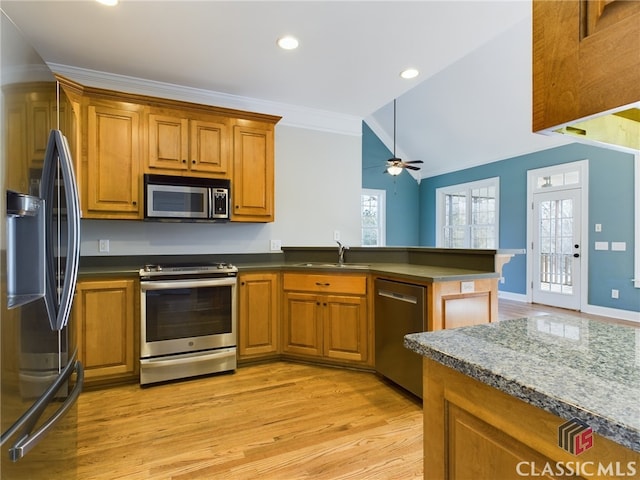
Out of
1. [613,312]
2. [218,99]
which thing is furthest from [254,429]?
[613,312]

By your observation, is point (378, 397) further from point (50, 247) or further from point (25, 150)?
point (25, 150)

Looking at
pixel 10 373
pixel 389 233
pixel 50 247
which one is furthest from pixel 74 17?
pixel 389 233

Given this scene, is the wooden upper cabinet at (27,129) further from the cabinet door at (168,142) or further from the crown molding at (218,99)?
the crown molding at (218,99)

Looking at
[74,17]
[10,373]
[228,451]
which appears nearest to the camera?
[10,373]

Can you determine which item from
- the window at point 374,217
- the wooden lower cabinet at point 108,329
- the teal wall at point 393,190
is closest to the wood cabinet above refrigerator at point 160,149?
the wooden lower cabinet at point 108,329

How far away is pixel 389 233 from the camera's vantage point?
26.8ft

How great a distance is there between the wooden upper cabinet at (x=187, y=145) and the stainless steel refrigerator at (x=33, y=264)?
1.71m

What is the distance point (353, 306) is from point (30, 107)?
2.44 m

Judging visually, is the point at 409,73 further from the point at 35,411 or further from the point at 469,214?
the point at 469,214

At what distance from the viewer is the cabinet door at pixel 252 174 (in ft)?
10.7

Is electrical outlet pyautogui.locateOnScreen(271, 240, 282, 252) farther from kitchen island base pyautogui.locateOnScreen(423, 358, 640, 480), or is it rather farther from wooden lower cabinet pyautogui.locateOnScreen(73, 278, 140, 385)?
kitchen island base pyautogui.locateOnScreen(423, 358, 640, 480)

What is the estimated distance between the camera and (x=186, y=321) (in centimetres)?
281

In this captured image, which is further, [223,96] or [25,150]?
[223,96]

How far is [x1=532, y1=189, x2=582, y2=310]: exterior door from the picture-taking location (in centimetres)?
534
